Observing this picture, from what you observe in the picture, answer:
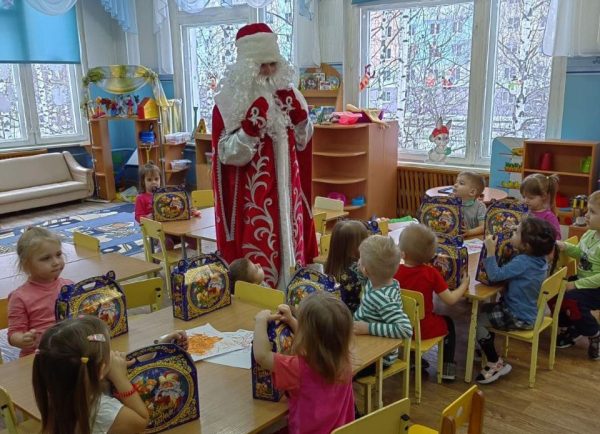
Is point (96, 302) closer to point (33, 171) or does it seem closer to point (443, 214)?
point (443, 214)

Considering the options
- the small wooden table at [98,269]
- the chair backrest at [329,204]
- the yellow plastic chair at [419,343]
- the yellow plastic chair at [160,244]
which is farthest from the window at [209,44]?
the yellow plastic chair at [419,343]

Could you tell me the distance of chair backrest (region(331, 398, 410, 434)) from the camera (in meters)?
1.43

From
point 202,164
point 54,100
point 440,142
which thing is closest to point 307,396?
point 440,142

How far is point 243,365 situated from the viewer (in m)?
1.87

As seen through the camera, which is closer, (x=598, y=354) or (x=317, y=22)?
(x=598, y=354)

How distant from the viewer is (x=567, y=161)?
16.9ft

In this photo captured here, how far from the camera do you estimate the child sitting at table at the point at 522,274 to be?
2777 mm

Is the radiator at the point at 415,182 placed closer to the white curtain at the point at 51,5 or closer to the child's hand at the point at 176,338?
the child's hand at the point at 176,338

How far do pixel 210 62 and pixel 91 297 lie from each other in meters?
6.72

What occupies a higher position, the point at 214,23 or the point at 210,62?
the point at 214,23

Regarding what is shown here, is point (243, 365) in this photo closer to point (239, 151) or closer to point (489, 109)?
point (239, 151)

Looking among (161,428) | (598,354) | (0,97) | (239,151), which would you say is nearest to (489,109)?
(598,354)

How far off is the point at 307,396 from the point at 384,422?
241mm

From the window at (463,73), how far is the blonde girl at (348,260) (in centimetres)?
368
